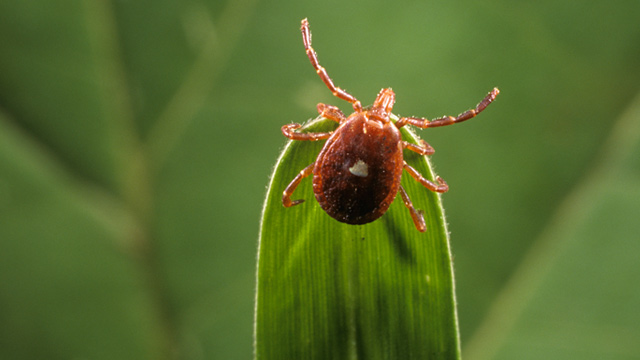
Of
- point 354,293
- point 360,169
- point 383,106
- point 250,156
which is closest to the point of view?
point 354,293

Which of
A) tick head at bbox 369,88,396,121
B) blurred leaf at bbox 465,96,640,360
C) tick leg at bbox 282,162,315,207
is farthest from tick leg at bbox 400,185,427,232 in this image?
blurred leaf at bbox 465,96,640,360

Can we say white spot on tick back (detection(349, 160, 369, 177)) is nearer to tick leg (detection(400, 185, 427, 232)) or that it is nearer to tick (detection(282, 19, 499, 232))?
tick (detection(282, 19, 499, 232))

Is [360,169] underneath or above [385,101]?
underneath

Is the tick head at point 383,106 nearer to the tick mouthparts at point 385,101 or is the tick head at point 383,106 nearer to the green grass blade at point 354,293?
the tick mouthparts at point 385,101

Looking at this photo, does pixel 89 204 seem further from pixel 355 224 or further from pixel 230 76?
pixel 355 224

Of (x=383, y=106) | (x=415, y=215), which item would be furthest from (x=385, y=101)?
(x=415, y=215)

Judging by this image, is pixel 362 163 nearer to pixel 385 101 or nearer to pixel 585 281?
pixel 385 101

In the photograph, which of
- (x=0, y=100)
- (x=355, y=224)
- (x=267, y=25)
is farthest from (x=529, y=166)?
(x=0, y=100)
